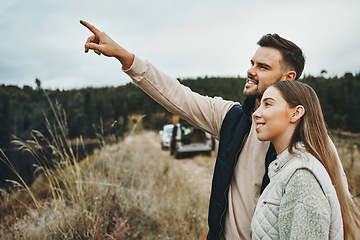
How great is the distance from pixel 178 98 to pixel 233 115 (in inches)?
13.9

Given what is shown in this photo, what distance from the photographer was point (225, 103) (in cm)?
159

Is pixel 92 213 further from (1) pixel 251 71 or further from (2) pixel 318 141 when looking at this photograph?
(2) pixel 318 141

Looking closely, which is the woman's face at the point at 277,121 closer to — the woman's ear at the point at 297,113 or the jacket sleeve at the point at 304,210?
the woman's ear at the point at 297,113

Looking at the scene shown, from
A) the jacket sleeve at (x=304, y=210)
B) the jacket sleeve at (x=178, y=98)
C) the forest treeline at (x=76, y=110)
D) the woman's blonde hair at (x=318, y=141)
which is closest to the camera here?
the jacket sleeve at (x=304, y=210)

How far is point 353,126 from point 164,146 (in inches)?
343

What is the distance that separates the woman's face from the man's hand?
31.9 inches

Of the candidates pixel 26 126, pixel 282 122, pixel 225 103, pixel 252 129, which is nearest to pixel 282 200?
pixel 282 122

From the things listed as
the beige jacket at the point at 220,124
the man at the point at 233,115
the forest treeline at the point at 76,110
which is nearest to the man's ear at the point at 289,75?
the man at the point at 233,115

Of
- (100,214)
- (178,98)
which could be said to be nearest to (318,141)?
(178,98)

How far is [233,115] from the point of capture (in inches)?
58.6

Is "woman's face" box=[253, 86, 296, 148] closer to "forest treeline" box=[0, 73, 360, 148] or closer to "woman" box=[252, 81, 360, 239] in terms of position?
"woman" box=[252, 81, 360, 239]

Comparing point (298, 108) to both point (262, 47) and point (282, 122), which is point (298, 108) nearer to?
point (282, 122)

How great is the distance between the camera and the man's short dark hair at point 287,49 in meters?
1.48

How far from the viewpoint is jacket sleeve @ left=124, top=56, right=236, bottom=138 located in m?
1.44
